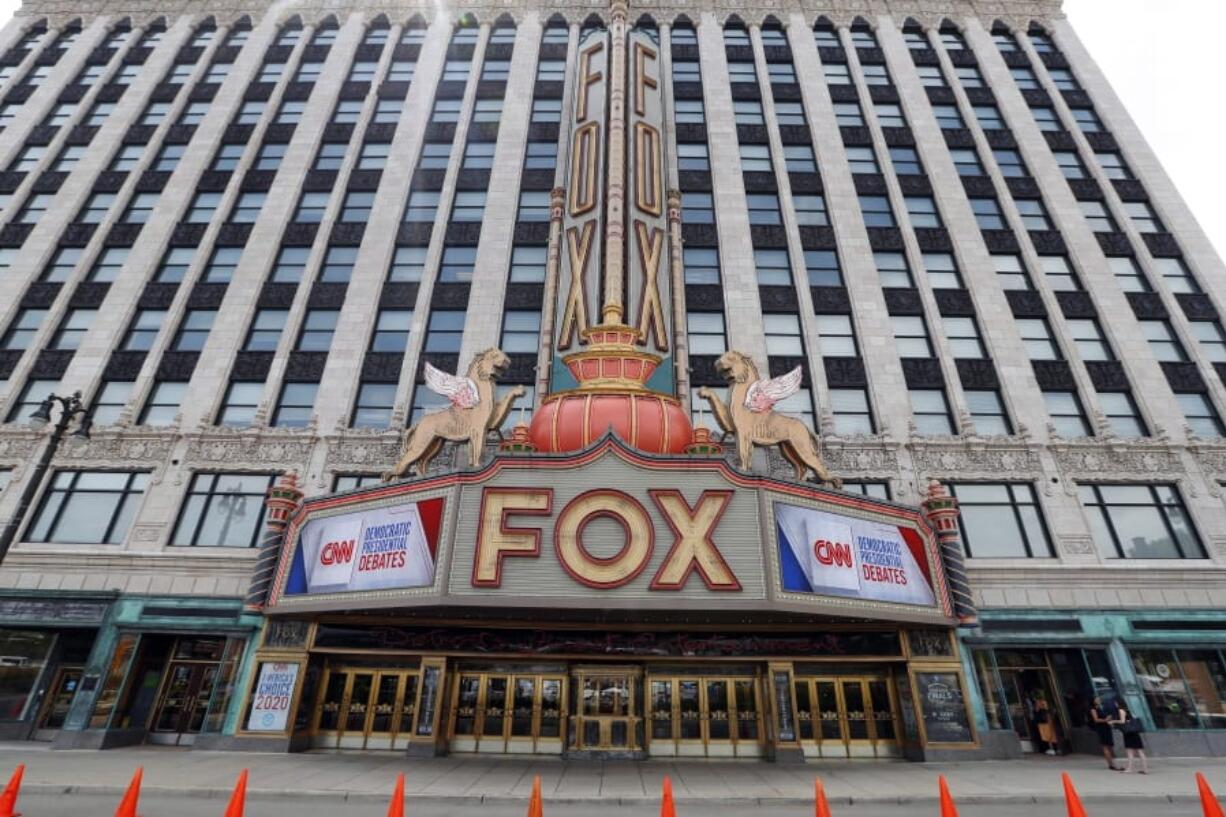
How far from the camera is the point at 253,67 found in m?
34.4

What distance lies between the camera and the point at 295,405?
2384cm

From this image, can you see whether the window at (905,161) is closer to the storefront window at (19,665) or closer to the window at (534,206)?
the window at (534,206)

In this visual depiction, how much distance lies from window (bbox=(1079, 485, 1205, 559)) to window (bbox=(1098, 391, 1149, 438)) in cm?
227

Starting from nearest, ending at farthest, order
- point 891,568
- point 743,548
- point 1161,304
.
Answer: point 743,548, point 891,568, point 1161,304

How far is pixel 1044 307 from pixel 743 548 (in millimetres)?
20443

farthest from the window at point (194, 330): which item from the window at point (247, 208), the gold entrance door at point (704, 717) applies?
the gold entrance door at point (704, 717)

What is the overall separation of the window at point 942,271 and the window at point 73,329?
119 ft

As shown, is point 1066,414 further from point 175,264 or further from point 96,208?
point 96,208

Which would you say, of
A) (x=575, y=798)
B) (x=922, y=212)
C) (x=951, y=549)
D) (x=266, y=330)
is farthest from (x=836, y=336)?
(x=266, y=330)

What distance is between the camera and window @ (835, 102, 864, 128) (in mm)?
31891

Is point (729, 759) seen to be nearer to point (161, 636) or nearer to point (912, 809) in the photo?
point (912, 809)

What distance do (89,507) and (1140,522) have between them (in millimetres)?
37167

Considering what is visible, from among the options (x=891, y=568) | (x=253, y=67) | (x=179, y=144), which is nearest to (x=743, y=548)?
(x=891, y=568)

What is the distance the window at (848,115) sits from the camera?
31891 millimetres
